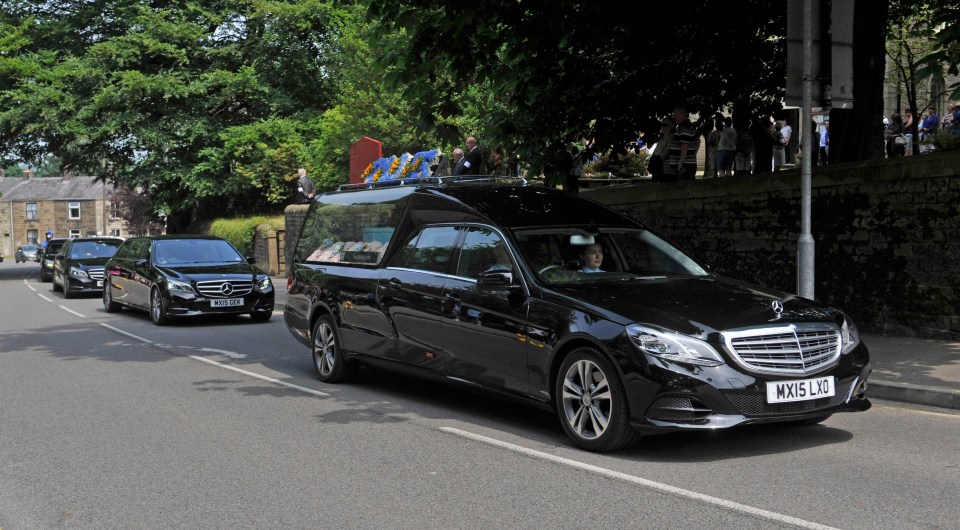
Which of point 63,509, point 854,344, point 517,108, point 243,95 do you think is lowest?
point 63,509

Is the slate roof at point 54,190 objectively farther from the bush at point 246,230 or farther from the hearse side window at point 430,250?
the hearse side window at point 430,250

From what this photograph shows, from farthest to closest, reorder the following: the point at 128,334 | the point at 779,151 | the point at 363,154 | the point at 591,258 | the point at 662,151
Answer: the point at 363,154, the point at 779,151, the point at 662,151, the point at 128,334, the point at 591,258

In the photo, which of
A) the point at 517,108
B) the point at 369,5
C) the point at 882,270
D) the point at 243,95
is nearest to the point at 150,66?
the point at 243,95

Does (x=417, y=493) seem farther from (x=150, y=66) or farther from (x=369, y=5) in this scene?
(x=150, y=66)

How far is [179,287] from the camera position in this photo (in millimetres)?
15977

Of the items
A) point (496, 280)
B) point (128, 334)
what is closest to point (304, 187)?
point (128, 334)

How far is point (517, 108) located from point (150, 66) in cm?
2755

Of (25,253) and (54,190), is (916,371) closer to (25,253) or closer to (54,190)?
(25,253)

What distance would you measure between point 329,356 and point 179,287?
24.0ft

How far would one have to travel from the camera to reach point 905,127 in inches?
783

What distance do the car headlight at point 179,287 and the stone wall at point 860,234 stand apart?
27.1 feet

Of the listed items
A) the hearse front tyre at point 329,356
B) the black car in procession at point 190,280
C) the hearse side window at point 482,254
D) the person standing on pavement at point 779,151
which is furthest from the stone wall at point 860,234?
the black car in procession at point 190,280

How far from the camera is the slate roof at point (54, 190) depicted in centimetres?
10962

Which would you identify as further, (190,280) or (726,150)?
(726,150)
